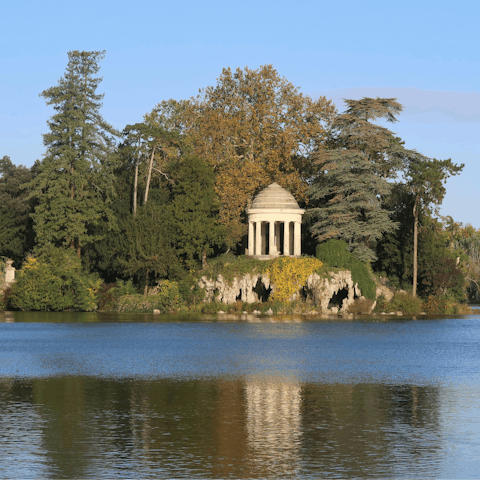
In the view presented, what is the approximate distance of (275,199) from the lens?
82625 millimetres

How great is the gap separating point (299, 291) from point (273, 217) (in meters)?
9.21

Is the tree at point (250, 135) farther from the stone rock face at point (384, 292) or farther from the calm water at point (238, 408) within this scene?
the calm water at point (238, 408)

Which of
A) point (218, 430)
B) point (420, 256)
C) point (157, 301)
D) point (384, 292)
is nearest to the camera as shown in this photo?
point (218, 430)

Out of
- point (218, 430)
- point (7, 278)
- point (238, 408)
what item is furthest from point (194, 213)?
point (218, 430)

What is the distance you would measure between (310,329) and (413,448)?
1525 inches

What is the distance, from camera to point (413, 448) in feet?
59.2

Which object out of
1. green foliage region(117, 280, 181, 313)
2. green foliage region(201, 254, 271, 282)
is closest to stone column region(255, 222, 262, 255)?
green foliage region(201, 254, 271, 282)

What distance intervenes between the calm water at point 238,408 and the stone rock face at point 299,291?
92.0ft

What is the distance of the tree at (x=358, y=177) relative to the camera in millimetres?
80625

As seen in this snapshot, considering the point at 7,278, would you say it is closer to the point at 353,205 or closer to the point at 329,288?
the point at 329,288

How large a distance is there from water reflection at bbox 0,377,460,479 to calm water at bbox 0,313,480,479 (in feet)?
0.13

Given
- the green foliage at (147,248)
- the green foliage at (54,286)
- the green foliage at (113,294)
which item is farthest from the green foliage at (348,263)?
the green foliage at (54,286)

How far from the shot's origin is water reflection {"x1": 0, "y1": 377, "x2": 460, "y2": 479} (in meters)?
16.1

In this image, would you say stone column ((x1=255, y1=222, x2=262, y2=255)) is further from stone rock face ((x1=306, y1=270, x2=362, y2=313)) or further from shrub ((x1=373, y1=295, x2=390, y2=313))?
shrub ((x1=373, y1=295, x2=390, y2=313))
